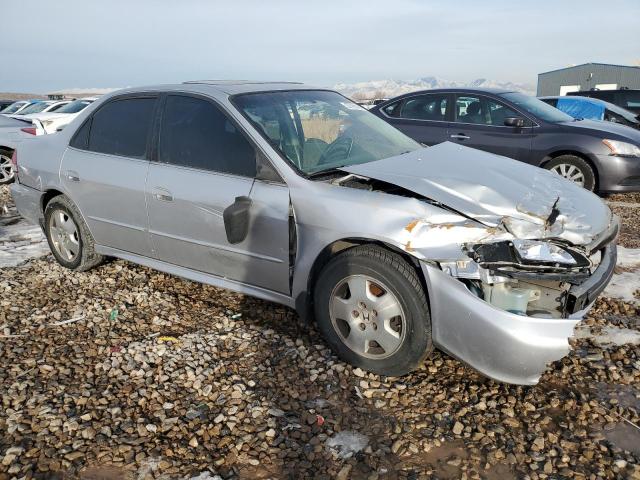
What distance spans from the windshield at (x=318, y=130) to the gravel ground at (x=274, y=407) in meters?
1.22

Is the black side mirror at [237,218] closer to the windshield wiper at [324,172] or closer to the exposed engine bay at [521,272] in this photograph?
the windshield wiper at [324,172]

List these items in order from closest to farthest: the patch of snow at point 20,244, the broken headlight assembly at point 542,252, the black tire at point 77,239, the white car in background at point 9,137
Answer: the broken headlight assembly at point 542,252 → the black tire at point 77,239 → the patch of snow at point 20,244 → the white car in background at point 9,137

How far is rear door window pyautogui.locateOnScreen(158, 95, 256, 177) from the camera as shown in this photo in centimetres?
334

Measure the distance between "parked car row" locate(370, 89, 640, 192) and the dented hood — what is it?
13.2 ft

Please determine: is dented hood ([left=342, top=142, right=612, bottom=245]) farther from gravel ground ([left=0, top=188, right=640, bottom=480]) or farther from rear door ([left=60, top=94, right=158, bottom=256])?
rear door ([left=60, top=94, right=158, bottom=256])

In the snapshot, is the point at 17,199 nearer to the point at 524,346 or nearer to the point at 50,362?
the point at 50,362

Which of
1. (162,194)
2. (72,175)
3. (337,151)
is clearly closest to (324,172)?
(337,151)

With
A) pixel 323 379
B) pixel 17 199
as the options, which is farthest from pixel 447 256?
pixel 17 199

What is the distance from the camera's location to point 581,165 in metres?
6.99

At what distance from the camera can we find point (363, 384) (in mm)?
2904

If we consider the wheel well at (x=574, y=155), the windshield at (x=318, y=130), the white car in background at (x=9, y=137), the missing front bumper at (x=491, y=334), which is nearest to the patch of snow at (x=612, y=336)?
the missing front bumper at (x=491, y=334)

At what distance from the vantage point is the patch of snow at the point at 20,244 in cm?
518

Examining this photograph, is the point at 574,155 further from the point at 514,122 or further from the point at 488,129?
the point at 488,129

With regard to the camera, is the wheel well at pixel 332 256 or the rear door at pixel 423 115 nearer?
the wheel well at pixel 332 256
